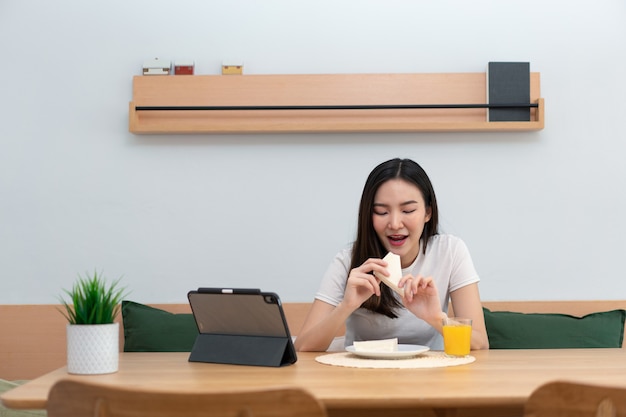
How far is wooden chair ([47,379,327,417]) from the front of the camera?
1140 millimetres

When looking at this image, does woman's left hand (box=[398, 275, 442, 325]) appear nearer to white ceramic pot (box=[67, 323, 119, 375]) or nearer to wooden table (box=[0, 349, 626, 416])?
wooden table (box=[0, 349, 626, 416])

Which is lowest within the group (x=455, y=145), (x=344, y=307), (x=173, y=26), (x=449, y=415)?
(x=449, y=415)

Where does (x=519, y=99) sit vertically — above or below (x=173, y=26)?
below

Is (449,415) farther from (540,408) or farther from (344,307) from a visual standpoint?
(344,307)

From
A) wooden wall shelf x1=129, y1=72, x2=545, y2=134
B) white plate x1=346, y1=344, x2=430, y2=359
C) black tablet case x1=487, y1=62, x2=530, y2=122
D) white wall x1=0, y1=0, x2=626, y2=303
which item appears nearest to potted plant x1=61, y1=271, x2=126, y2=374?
white plate x1=346, y1=344, x2=430, y2=359

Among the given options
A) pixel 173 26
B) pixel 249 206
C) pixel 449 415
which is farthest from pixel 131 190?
pixel 449 415

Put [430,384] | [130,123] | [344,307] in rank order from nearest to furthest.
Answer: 1. [430,384]
2. [344,307]
3. [130,123]

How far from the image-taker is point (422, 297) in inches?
78.5

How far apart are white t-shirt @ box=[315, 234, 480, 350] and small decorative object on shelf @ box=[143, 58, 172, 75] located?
1.07 metres

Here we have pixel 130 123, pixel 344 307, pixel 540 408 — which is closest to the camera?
pixel 540 408

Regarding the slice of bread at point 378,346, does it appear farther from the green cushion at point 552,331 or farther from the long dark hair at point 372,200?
the green cushion at point 552,331

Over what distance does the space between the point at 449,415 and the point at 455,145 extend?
159 cm

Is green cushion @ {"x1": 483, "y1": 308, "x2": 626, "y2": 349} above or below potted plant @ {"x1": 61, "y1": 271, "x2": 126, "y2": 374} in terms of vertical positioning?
below

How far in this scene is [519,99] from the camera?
9.49 ft
